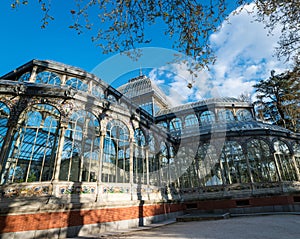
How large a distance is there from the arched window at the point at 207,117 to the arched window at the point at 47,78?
14761mm

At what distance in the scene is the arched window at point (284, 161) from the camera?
14555 mm

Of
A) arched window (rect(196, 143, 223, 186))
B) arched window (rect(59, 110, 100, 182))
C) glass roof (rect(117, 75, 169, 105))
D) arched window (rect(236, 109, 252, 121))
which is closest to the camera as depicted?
arched window (rect(59, 110, 100, 182))

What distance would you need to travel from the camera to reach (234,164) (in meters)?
15.2

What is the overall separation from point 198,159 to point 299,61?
1114cm

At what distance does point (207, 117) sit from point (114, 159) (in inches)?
499

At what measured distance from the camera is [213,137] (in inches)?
630

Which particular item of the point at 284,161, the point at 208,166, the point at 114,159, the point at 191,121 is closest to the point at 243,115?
the point at 191,121

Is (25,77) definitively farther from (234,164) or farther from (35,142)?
(234,164)

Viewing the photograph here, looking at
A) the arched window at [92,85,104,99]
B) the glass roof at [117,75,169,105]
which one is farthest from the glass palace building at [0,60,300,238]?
the glass roof at [117,75,169,105]

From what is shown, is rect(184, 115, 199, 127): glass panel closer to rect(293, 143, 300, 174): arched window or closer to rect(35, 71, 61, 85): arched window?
rect(293, 143, 300, 174): arched window

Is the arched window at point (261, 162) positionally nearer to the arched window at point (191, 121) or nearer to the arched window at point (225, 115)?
the arched window at point (225, 115)

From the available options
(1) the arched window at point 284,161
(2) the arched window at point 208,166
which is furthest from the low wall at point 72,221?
(1) the arched window at point 284,161

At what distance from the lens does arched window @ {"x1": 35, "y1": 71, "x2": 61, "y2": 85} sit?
42.0ft

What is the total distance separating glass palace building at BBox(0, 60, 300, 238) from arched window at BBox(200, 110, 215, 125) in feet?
0.35
